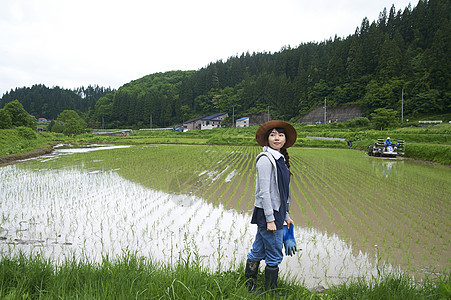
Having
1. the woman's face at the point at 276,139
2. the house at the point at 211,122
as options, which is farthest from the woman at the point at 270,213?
the house at the point at 211,122

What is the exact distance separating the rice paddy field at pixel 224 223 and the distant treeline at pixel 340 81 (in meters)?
35.6

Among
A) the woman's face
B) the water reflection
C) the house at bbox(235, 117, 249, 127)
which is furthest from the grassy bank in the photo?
the house at bbox(235, 117, 249, 127)

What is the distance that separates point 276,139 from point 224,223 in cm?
243

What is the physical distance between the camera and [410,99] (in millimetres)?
35344

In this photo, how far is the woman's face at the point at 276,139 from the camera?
238cm

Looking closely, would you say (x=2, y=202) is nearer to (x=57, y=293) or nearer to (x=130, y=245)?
(x=130, y=245)

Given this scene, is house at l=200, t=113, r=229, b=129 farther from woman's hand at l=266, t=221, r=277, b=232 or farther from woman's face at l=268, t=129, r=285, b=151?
woman's hand at l=266, t=221, r=277, b=232

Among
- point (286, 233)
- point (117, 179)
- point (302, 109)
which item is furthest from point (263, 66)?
point (286, 233)

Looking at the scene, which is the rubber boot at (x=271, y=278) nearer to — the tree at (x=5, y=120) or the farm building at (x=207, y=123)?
the tree at (x=5, y=120)

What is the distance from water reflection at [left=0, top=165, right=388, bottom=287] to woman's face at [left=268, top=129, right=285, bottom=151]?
1240mm

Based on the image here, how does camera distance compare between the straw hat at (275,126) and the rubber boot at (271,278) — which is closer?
the rubber boot at (271,278)

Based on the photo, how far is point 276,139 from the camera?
2.37 meters

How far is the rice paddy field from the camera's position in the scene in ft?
10.1

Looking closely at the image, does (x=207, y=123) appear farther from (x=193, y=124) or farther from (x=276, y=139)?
(x=276, y=139)
